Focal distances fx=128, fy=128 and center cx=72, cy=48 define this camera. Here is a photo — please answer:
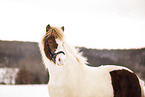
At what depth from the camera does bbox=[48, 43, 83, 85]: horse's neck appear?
203cm

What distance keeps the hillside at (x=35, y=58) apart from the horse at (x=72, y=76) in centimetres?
673

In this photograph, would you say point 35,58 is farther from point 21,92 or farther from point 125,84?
point 125,84

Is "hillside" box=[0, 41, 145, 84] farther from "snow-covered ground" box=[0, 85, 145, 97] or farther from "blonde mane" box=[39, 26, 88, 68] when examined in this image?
"blonde mane" box=[39, 26, 88, 68]

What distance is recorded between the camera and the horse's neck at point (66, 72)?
2.03 meters

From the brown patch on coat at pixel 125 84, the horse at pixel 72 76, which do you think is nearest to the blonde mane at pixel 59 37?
the horse at pixel 72 76

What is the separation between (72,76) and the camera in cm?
208

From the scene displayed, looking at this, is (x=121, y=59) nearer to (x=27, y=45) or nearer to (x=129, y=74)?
(x=27, y=45)

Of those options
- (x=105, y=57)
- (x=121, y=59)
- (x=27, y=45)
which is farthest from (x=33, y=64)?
(x=121, y=59)

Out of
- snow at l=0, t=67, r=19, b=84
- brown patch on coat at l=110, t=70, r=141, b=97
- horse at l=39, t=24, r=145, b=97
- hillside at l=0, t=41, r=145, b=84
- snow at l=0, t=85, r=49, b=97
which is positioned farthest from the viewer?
hillside at l=0, t=41, r=145, b=84

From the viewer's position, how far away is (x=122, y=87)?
250 centimetres

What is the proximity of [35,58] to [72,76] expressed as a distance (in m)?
7.39

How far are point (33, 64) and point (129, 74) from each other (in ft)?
23.7

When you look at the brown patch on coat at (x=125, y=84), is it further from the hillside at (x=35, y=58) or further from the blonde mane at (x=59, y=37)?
the hillside at (x=35, y=58)

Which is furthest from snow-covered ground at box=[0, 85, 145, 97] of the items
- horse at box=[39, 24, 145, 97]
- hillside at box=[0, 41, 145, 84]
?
horse at box=[39, 24, 145, 97]
